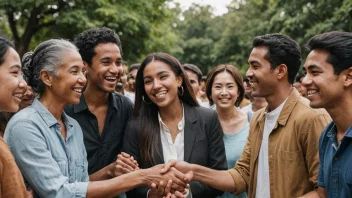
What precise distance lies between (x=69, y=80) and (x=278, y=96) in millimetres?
1816

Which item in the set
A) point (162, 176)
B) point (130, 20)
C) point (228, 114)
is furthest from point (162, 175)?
point (130, 20)

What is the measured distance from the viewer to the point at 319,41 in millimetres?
3191

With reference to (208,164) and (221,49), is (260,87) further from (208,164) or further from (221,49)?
(221,49)

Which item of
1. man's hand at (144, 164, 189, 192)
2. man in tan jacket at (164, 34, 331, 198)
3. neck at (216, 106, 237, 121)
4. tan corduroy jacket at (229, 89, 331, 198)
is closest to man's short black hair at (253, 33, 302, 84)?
man in tan jacket at (164, 34, 331, 198)

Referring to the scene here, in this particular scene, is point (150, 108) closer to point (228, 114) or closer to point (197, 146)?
point (197, 146)

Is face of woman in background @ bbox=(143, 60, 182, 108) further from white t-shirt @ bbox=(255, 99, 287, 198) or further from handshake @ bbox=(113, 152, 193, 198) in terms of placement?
white t-shirt @ bbox=(255, 99, 287, 198)

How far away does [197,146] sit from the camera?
158 inches

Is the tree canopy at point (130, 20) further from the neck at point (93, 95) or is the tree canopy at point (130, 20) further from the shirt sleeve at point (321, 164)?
the shirt sleeve at point (321, 164)

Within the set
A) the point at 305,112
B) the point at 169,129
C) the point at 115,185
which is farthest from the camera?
the point at 169,129

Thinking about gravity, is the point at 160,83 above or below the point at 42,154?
above

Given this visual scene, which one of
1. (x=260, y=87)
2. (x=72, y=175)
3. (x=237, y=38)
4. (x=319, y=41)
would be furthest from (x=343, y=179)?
(x=237, y=38)

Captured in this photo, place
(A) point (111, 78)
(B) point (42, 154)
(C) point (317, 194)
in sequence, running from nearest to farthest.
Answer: (B) point (42, 154) < (C) point (317, 194) < (A) point (111, 78)

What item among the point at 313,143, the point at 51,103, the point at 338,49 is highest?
the point at 338,49

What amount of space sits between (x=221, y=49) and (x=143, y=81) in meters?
32.9
